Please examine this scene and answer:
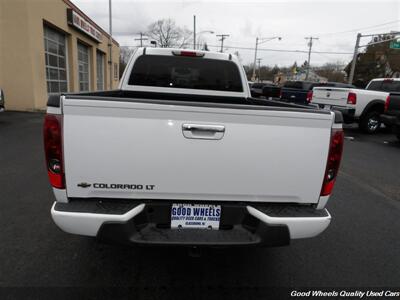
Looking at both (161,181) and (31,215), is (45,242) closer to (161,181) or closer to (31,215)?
(31,215)

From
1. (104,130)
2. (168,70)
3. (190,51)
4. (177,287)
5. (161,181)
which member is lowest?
(177,287)

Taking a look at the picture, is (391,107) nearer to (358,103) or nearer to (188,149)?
(358,103)

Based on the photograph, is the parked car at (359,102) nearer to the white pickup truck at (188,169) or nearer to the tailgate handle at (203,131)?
the white pickup truck at (188,169)

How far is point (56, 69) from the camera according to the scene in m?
16.0

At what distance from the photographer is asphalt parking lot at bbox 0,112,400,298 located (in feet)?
8.82

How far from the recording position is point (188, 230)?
2.32 meters

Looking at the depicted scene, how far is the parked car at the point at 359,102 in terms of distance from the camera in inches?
439

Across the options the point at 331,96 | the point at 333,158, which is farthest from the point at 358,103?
the point at 333,158

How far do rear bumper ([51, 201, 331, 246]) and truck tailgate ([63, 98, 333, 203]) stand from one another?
4.3 inches

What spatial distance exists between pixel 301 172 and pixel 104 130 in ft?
4.77

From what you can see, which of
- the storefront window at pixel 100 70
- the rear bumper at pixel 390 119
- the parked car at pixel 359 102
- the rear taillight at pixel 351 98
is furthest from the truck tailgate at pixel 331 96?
the storefront window at pixel 100 70

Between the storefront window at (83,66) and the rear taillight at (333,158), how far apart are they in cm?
2041

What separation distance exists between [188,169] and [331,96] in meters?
10.9

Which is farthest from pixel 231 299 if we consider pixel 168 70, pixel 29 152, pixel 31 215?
pixel 29 152
